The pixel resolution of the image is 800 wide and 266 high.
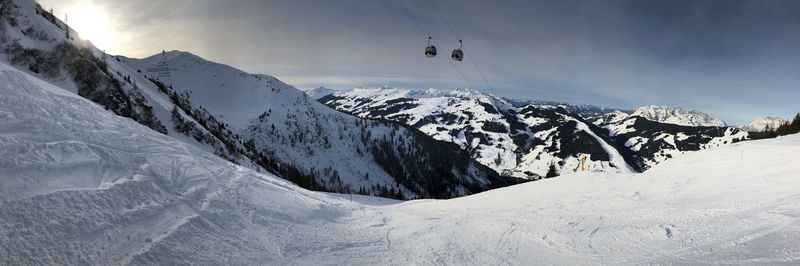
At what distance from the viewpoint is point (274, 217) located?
1200 centimetres

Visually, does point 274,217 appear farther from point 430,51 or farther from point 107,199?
point 430,51

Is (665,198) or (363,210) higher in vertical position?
(665,198)

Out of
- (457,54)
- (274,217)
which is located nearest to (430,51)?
(457,54)

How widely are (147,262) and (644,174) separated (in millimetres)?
Answer: 21696

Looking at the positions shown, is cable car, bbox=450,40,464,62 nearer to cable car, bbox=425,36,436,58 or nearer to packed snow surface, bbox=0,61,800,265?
cable car, bbox=425,36,436,58

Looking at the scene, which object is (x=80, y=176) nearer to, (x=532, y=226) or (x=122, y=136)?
(x=122, y=136)

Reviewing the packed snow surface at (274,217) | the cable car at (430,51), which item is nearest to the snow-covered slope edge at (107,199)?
the packed snow surface at (274,217)

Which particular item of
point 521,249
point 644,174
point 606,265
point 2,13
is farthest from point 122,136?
point 2,13

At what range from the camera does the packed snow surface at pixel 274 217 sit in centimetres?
754

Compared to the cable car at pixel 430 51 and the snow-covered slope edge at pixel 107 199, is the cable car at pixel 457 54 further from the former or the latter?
the snow-covered slope edge at pixel 107 199

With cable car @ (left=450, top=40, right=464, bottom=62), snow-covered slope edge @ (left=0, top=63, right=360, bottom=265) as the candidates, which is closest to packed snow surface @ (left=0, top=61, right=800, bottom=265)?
snow-covered slope edge @ (left=0, top=63, right=360, bottom=265)

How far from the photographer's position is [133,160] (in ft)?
39.8

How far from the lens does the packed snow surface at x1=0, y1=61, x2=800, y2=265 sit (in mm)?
7535

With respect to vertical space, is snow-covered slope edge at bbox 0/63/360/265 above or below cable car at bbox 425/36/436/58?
below
